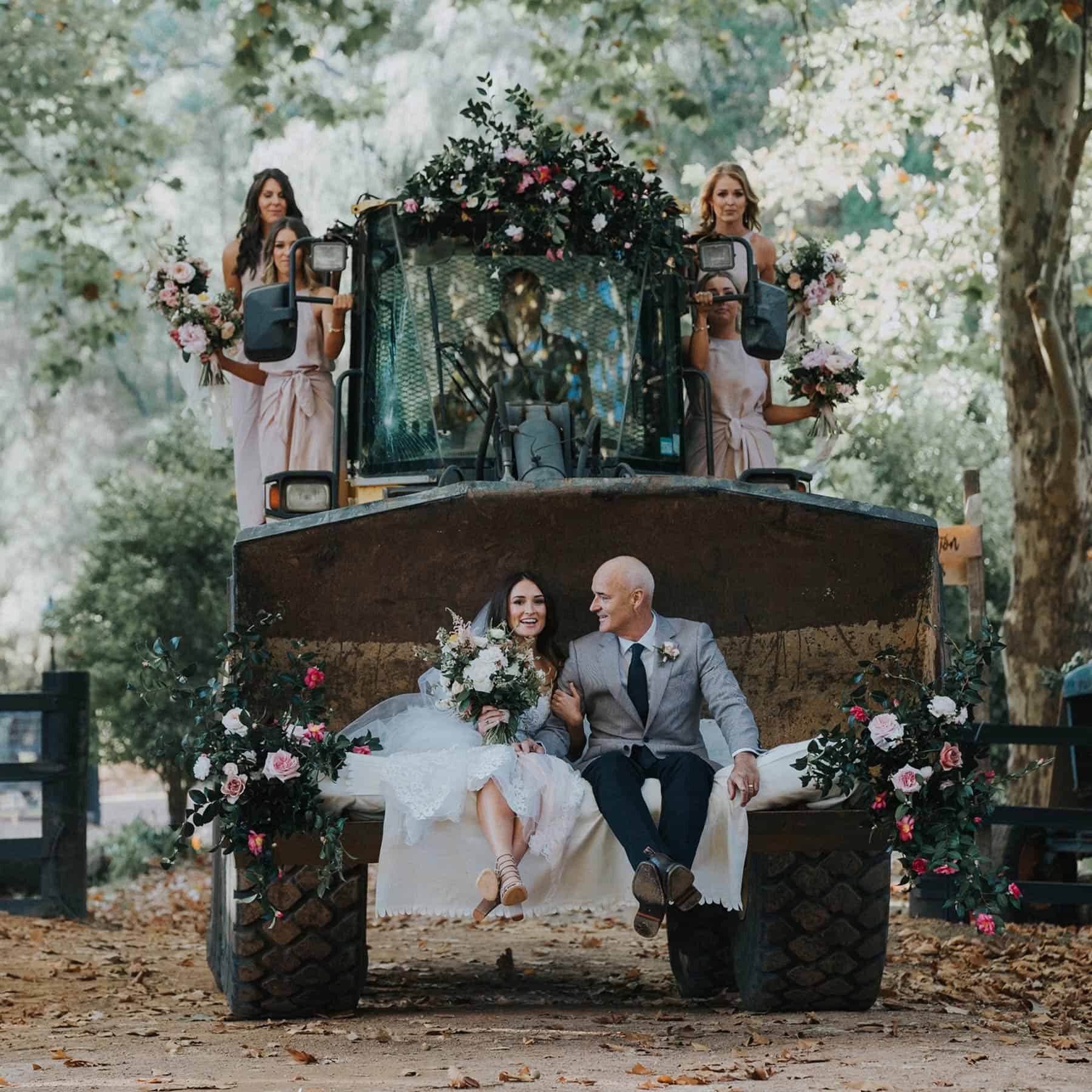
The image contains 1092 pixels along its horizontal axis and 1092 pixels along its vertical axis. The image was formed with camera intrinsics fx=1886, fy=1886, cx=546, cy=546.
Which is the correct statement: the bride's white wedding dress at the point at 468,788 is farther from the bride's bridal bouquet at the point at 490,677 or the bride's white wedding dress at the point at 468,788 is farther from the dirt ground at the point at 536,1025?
the dirt ground at the point at 536,1025

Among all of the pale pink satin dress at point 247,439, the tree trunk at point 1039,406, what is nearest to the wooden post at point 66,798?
the pale pink satin dress at point 247,439

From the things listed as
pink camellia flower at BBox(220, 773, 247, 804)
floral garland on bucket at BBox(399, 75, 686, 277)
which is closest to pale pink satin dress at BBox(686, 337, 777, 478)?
floral garland on bucket at BBox(399, 75, 686, 277)

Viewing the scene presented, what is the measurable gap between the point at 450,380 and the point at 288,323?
0.76 meters

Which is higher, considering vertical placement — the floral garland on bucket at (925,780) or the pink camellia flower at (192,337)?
the pink camellia flower at (192,337)

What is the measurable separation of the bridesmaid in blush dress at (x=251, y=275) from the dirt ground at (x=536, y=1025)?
249 cm

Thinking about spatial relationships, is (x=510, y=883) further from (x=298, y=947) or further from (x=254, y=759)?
(x=298, y=947)

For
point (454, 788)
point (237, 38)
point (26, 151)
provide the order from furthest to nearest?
point (26, 151) → point (237, 38) → point (454, 788)

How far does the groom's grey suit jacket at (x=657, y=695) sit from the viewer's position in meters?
7.00

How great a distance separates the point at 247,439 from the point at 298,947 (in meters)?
3.37

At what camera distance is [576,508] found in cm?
756

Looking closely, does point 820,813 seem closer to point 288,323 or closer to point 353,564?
point 353,564

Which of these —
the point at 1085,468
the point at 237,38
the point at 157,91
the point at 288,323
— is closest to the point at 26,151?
the point at 157,91

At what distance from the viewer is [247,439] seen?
963 centimetres

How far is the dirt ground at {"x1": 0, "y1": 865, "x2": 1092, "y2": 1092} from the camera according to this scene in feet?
18.7
